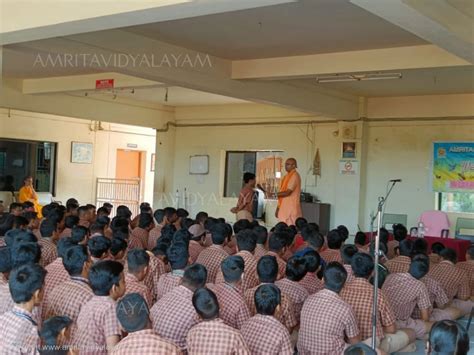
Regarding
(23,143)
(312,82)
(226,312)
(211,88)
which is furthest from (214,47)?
(23,143)

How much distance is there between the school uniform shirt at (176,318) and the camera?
342 cm

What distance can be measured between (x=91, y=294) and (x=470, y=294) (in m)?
3.84

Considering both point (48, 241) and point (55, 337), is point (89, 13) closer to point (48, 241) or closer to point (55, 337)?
point (48, 241)

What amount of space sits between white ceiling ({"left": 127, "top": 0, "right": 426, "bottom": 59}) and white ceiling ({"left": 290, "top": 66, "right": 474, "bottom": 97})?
1735mm

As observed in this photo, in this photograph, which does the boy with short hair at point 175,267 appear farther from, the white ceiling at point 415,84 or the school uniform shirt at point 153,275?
the white ceiling at point 415,84

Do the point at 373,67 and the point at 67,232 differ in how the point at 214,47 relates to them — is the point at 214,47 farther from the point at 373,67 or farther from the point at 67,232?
the point at 67,232

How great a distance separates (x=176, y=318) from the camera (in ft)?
11.3

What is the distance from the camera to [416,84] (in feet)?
29.8

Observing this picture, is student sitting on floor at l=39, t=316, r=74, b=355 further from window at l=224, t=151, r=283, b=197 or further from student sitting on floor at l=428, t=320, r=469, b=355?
window at l=224, t=151, r=283, b=197

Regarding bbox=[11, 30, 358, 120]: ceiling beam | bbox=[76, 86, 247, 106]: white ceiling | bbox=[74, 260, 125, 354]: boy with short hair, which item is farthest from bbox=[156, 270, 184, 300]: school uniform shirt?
bbox=[76, 86, 247, 106]: white ceiling

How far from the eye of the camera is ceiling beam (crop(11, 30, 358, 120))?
634 centimetres

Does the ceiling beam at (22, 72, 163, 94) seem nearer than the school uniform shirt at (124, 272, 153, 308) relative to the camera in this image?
No

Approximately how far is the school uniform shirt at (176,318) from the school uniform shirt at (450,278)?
2847mm

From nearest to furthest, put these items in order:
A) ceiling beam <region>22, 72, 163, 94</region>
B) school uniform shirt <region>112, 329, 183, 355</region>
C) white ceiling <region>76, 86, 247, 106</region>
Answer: school uniform shirt <region>112, 329, 183, 355</region> → ceiling beam <region>22, 72, 163, 94</region> → white ceiling <region>76, 86, 247, 106</region>
